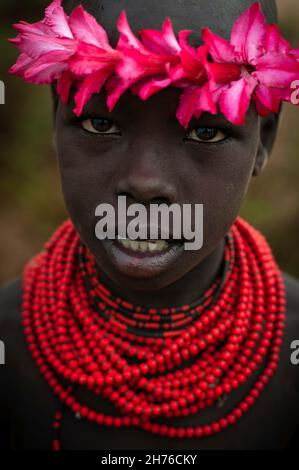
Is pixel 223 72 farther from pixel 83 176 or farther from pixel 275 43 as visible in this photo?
pixel 83 176

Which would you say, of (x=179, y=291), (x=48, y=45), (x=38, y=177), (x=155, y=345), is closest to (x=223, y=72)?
(x=48, y=45)

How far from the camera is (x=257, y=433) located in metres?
1.71

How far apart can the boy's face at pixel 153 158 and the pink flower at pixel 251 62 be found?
66 millimetres

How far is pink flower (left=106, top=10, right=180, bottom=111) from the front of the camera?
119 centimetres

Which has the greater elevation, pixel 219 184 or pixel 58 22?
pixel 58 22

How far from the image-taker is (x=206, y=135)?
1315 mm

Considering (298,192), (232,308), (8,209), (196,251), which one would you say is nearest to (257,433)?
(232,308)

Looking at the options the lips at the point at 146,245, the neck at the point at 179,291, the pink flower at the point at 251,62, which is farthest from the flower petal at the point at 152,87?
the neck at the point at 179,291

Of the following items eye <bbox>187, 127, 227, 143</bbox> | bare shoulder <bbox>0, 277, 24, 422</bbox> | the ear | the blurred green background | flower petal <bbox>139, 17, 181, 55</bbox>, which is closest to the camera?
flower petal <bbox>139, 17, 181, 55</bbox>

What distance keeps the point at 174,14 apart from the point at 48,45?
0.89 feet

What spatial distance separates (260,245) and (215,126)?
0.67 metres

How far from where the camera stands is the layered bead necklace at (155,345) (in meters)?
1.62

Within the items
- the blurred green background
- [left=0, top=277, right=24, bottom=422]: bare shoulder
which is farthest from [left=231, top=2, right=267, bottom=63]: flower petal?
the blurred green background

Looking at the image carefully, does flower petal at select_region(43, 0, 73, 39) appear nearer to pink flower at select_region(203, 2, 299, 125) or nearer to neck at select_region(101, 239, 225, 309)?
pink flower at select_region(203, 2, 299, 125)
